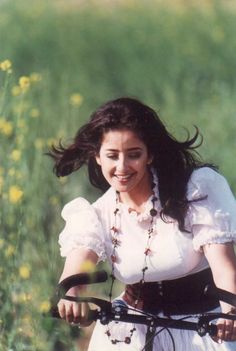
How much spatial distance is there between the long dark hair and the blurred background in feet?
5.18

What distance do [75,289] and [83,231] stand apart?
0.22 meters

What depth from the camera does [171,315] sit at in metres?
3.42

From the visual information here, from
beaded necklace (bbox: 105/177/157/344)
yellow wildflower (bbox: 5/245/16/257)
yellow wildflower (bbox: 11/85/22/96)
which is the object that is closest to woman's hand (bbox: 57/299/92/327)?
beaded necklace (bbox: 105/177/157/344)

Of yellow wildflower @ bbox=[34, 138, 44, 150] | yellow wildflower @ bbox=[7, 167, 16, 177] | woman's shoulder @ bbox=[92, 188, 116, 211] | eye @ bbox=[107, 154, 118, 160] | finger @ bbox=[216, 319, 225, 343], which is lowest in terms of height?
finger @ bbox=[216, 319, 225, 343]

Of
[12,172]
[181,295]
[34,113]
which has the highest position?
[34,113]

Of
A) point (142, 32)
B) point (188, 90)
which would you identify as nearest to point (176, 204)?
point (188, 90)

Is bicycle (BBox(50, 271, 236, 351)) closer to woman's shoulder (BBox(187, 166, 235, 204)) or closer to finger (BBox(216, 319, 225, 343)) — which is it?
finger (BBox(216, 319, 225, 343))

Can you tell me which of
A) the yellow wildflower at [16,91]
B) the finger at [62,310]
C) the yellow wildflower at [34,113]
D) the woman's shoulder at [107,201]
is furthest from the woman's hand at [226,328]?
the yellow wildflower at [34,113]

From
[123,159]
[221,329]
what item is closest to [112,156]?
[123,159]

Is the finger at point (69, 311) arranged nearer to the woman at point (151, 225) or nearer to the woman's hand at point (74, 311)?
the woman's hand at point (74, 311)

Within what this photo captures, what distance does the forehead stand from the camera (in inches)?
128

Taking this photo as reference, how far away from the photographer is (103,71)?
1016cm

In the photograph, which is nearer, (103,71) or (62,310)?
(62,310)

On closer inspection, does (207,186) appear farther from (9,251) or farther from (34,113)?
(34,113)
